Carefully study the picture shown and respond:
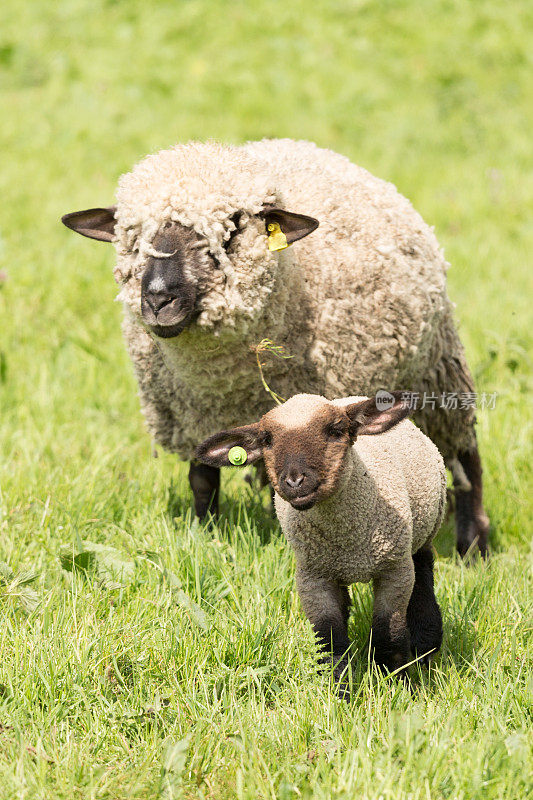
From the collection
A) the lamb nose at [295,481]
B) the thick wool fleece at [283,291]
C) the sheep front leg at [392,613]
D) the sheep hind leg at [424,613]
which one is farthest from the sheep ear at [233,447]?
the sheep hind leg at [424,613]

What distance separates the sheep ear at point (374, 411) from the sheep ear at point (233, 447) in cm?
27

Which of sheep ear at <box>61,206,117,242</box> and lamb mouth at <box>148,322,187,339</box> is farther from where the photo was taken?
sheep ear at <box>61,206,117,242</box>

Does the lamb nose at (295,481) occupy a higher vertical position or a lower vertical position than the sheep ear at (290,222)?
lower

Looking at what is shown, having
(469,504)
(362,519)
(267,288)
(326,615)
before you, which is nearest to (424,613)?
(326,615)

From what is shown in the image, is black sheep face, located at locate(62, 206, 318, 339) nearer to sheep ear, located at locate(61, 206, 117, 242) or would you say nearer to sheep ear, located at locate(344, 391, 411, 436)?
sheep ear, located at locate(61, 206, 117, 242)

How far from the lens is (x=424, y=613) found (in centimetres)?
315

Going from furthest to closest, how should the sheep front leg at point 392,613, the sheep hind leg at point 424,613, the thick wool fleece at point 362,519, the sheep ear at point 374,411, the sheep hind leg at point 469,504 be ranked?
the sheep hind leg at point 469,504
the sheep hind leg at point 424,613
the sheep front leg at point 392,613
the thick wool fleece at point 362,519
the sheep ear at point 374,411

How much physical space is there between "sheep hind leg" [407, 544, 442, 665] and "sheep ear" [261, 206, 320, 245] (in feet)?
3.84

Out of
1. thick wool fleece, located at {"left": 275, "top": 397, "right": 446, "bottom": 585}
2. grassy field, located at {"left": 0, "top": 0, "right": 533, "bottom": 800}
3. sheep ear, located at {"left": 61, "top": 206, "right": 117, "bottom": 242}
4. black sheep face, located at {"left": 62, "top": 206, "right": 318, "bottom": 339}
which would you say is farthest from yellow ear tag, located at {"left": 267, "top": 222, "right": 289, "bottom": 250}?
grassy field, located at {"left": 0, "top": 0, "right": 533, "bottom": 800}

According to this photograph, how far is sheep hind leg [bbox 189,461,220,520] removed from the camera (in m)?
4.04

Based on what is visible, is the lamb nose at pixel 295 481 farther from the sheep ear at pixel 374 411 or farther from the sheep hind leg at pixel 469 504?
the sheep hind leg at pixel 469 504

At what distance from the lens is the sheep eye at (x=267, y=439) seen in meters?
2.61

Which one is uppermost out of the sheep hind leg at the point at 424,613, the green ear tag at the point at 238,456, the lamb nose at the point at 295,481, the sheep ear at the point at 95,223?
the sheep ear at the point at 95,223

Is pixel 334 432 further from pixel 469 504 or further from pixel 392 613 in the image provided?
pixel 469 504
